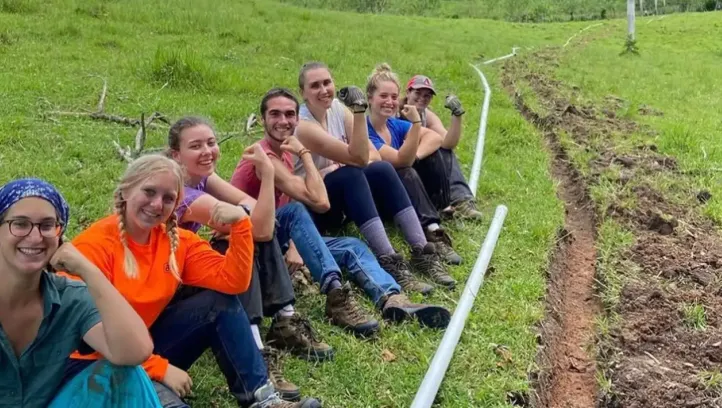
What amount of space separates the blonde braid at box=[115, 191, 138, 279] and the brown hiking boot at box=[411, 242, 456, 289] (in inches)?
93.6

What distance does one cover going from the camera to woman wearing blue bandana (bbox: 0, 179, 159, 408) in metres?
2.38

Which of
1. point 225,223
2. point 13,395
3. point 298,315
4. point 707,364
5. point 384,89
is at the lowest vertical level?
point 707,364

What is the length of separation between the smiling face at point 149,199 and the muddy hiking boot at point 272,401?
91cm

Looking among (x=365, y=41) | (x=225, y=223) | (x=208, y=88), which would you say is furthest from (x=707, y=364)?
(x=365, y=41)

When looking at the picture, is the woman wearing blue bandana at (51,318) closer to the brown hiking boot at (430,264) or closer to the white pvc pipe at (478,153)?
the brown hiking boot at (430,264)

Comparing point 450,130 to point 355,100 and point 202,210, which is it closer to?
point 355,100

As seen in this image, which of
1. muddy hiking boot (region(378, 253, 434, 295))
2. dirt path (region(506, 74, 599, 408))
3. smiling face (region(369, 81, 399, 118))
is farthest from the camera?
smiling face (region(369, 81, 399, 118))

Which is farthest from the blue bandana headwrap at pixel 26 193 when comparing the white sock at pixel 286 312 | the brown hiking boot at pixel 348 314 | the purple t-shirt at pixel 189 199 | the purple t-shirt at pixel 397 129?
the purple t-shirt at pixel 397 129

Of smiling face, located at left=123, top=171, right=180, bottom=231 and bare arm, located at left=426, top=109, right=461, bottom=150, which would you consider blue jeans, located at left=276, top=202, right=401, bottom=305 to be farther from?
bare arm, located at left=426, top=109, right=461, bottom=150

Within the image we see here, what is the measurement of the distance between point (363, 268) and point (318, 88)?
1.27 metres

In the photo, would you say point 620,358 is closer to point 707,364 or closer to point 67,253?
point 707,364

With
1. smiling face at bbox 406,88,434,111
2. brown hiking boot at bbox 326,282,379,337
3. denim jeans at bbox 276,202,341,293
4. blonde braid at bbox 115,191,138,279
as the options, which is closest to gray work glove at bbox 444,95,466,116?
smiling face at bbox 406,88,434,111

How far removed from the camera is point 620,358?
4.05m

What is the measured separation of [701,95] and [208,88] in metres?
9.35
